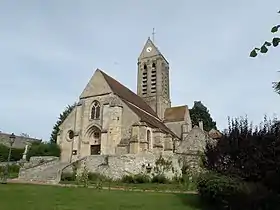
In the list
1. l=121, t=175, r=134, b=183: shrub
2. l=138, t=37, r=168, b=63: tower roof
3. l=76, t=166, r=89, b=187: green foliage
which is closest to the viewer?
l=76, t=166, r=89, b=187: green foliage

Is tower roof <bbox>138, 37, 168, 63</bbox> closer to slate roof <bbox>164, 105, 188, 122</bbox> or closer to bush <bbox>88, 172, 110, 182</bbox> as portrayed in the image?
slate roof <bbox>164, 105, 188, 122</bbox>

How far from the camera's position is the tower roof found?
170ft

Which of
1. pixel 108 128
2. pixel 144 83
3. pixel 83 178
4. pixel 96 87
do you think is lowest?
pixel 83 178

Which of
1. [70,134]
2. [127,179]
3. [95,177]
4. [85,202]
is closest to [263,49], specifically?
[85,202]

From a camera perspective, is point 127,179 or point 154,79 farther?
point 154,79

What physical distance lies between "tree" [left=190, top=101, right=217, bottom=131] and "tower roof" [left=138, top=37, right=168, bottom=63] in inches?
472

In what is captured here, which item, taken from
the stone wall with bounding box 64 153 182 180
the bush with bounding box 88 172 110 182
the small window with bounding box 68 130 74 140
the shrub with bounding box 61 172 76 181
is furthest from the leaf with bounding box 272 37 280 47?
the small window with bounding box 68 130 74 140

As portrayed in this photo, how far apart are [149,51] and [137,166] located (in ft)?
101

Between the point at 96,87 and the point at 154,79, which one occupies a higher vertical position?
the point at 154,79

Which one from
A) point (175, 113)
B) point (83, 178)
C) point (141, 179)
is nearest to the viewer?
point (83, 178)

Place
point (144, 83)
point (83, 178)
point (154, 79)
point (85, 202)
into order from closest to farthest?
point (85, 202)
point (83, 178)
point (154, 79)
point (144, 83)

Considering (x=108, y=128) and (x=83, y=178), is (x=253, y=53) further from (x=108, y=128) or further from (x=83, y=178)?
(x=108, y=128)

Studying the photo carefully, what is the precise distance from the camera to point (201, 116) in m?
58.1

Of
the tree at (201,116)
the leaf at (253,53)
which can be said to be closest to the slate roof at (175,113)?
the tree at (201,116)
